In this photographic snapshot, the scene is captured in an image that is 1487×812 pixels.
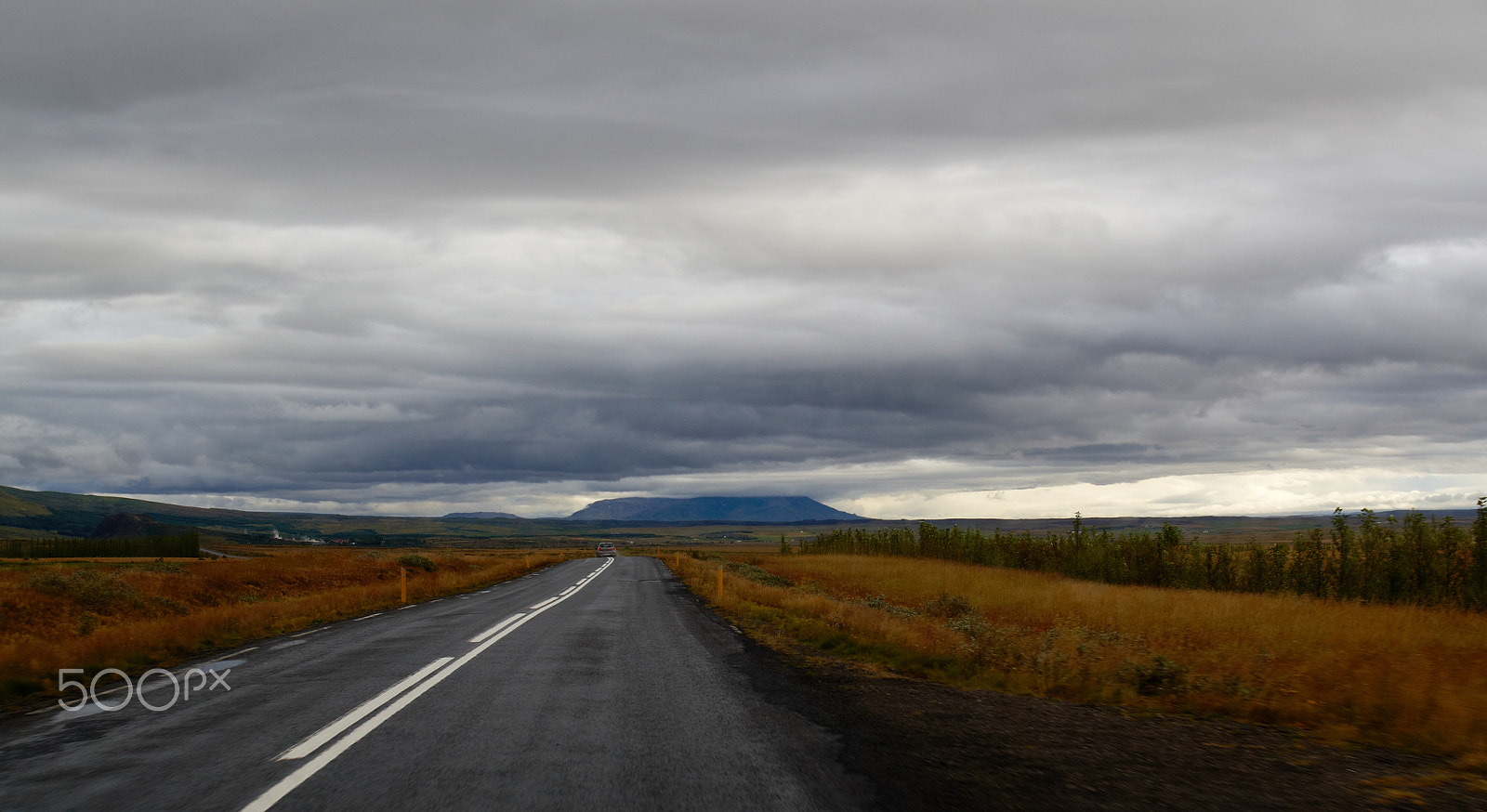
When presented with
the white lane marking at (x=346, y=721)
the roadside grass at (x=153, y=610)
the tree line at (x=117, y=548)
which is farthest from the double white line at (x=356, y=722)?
the tree line at (x=117, y=548)

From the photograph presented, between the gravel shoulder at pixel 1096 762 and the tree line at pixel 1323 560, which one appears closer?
the gravel shoulder at pixel 1096 762

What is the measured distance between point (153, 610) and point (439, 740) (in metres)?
23.0

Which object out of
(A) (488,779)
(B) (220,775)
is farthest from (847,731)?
(B) (220,775)

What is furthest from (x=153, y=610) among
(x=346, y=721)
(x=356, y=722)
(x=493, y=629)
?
(x=356, y=722)

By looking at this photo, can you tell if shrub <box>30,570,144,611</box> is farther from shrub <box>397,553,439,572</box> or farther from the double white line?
shrub <box>397,553,439,572</box>

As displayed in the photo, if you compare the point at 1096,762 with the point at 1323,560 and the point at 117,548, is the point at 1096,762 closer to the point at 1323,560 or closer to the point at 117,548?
the point at 1323,560

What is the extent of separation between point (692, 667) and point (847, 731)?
4.77 m

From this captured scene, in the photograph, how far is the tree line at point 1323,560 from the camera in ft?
94.3

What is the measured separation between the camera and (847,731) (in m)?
8.12

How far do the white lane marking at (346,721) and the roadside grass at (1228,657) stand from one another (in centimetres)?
696

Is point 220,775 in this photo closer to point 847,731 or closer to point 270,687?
point 270,687

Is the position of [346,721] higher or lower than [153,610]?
higher

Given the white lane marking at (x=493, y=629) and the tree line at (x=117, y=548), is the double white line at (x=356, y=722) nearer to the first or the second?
the white lane marking at (x=493, y=629)

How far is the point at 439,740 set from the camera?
741 centimetres
